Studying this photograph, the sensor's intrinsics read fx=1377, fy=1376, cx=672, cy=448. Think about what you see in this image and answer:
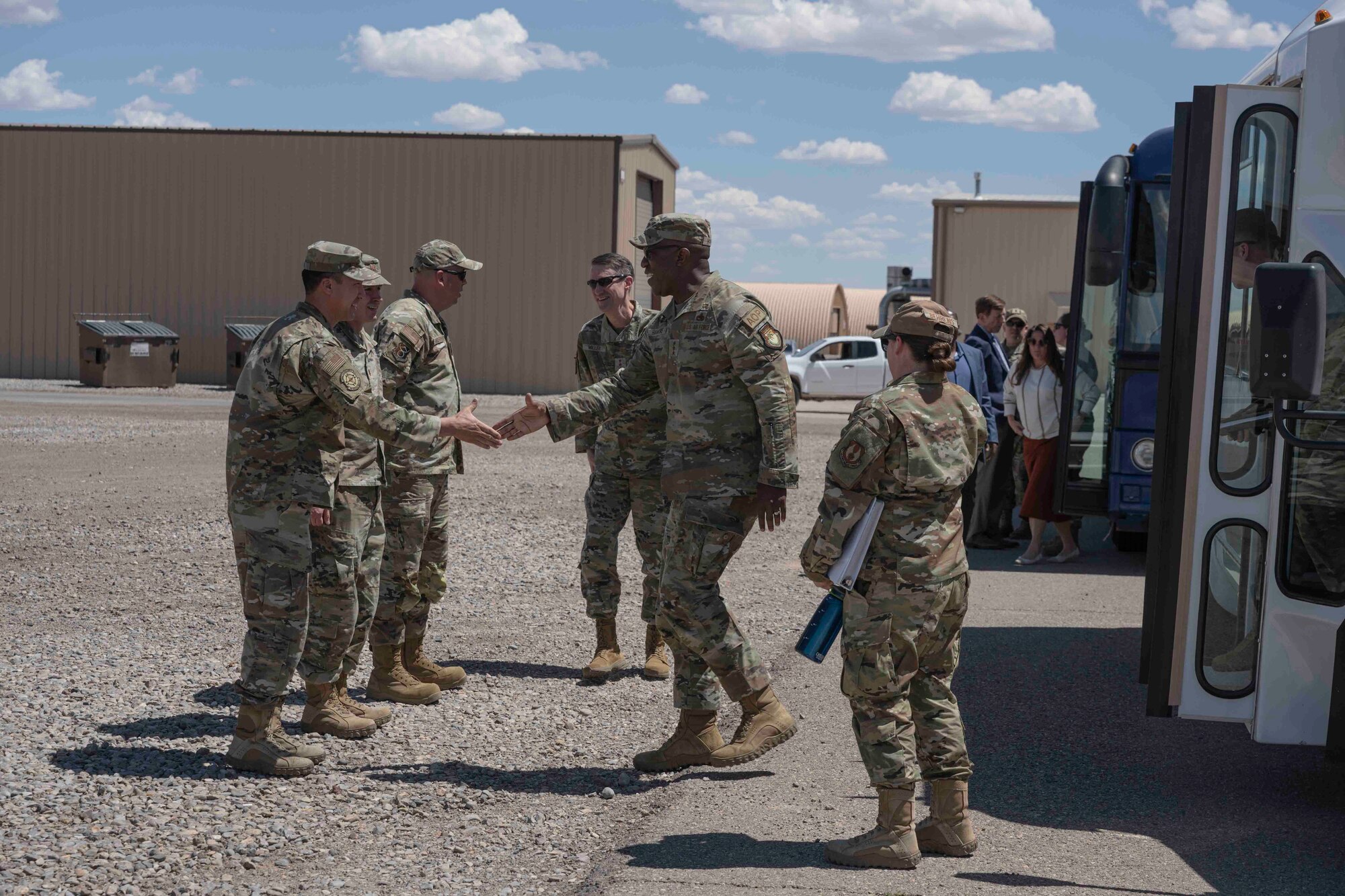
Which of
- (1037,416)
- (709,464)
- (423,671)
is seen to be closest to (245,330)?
(1037,416)

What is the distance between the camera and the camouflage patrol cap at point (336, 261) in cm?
528

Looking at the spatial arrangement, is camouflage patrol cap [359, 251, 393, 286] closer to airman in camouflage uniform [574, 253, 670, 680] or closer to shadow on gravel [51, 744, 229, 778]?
airman in camouflage uniform [574, 253, 670, 680]

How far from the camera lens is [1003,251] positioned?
92.4 ft

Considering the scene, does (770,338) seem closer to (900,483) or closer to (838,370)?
(900,483)

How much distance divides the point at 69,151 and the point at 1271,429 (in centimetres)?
3492

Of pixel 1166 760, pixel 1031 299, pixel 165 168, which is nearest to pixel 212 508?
pixel 1166 760

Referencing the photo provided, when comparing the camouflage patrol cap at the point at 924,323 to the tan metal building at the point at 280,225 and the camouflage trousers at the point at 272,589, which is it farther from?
the tan metal building at the point at 280,225

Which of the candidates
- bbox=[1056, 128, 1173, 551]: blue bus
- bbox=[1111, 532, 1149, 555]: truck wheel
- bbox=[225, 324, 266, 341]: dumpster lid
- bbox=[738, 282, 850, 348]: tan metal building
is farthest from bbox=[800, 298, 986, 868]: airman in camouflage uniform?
A: bbox=[738, 282, 850, 348]: tan metal building

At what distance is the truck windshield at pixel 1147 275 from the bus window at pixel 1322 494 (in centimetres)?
384

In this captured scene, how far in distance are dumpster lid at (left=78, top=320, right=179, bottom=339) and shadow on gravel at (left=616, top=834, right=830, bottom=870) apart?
28936 millimetres

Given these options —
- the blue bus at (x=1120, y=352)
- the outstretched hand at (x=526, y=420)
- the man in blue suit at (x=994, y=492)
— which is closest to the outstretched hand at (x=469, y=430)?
the outstretched hand at (x=526, y=420)

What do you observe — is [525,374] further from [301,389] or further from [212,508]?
[301,389]

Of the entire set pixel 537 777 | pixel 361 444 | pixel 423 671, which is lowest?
pixel 537 777

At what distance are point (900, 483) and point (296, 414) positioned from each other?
2.30 m
